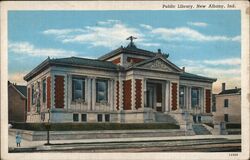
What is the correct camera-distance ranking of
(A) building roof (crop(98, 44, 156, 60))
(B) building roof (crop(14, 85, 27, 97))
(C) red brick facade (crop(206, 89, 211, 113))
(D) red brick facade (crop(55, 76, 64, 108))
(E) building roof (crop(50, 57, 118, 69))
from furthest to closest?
(C) red brick facade (crop(206, 89, 211, 113)), (D) red brick facade (crop(55, 76, 64, 108)), (A) building roof (crop(98, 44, 156, 60)), (E) building roof (crop(50, 57, 118, 69)), (B) building roof (crop(14, 85, 27, 97))

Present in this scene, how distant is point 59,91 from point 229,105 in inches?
133

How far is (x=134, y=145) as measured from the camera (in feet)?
24.0

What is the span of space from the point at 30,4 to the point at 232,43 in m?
3.73

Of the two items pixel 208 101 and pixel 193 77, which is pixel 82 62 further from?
pixel 208 101

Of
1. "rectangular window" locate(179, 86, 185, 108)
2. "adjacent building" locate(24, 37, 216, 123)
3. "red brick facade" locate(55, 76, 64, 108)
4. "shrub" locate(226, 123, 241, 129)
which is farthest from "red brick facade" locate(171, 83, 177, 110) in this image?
"red brick facade" locate(55, 76, 64, 108)

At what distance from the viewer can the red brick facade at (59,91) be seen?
24.3 feet

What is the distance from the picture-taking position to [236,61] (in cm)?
691

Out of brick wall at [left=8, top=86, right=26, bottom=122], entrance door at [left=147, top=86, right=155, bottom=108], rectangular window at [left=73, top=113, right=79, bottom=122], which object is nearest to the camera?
brick wall at [left=8, top=86, right=26, bottom=122]

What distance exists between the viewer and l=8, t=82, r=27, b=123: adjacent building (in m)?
6.63

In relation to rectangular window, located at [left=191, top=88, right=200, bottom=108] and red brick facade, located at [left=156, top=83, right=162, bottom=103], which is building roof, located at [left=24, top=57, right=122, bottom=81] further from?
rectangular window, located at [left=191, top=88, right=200, bottom=108]

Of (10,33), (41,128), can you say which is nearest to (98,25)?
(10,33)

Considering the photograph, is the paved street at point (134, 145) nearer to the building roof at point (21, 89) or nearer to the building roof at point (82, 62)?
the building roof at point (21, 89)

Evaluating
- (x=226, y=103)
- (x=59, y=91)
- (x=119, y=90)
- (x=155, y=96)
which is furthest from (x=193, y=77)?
(x=59, y=91)

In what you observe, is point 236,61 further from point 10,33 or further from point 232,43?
point 10,33
